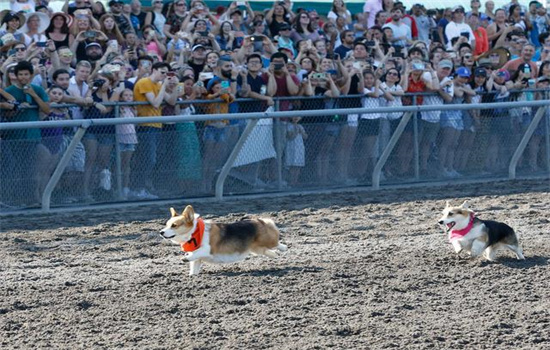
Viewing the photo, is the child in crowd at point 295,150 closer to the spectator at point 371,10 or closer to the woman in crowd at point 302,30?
the woman in crowd at point 302,30

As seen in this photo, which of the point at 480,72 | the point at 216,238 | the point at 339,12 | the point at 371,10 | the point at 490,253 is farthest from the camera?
the point at 371,10

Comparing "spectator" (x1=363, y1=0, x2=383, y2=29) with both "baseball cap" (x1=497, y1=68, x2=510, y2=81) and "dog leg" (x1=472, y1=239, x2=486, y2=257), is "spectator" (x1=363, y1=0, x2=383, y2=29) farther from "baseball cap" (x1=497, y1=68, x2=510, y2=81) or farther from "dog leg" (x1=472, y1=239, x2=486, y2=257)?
"dog leg" (x1=472, y1=239, x2=486, y2=257)

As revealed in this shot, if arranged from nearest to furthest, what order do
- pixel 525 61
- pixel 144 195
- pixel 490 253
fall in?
pixel 490 253 < pixel 144 195 < pixel 525 61

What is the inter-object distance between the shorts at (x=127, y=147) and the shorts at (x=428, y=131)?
4.25m

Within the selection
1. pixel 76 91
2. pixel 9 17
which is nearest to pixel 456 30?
pixel 9 17

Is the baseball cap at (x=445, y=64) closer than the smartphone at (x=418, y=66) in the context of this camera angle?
No

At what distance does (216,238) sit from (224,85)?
17.2 feet

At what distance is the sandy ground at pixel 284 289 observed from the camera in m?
6.80

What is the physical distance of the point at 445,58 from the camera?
16.5 meters

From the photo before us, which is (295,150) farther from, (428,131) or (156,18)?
(156,18)

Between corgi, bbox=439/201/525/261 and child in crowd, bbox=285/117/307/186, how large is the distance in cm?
490

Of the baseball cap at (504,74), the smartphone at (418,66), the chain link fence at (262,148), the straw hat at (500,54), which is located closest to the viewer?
the chain link fence at (262,148)

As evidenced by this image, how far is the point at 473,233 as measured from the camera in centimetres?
909

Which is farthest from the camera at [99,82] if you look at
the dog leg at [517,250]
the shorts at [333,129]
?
the dog leg at [517,250]
